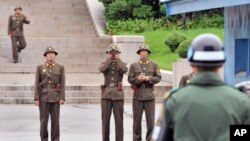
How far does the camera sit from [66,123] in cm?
1702

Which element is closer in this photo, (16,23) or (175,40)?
(16,23)

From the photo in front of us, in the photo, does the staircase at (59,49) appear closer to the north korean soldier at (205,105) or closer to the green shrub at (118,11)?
the green shrub at (118,11)

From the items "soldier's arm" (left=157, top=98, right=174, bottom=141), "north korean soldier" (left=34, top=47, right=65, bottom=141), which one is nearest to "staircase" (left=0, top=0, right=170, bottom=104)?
"north korean soldier" (left=34, top=47, right=65, bottom=141)

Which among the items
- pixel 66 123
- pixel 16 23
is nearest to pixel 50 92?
pixel 66 123

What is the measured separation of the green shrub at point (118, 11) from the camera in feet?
106

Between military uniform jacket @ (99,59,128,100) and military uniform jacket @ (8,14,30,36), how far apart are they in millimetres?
12941

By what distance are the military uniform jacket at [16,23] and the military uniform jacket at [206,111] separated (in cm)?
2187

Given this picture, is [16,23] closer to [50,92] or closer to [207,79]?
[50,92]

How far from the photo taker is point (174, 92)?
4676 millimetres

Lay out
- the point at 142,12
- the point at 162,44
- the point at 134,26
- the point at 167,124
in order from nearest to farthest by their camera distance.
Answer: the point at 167,124, the point at 162,44, the point at 134,26, the point at 142,12

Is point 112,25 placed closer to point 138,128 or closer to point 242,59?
point 242,59

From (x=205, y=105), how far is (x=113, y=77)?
29.9 ft

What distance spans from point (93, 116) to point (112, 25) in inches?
541

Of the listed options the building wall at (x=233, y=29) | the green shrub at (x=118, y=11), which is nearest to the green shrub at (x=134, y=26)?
the green shrub at (x=118, y=11)
